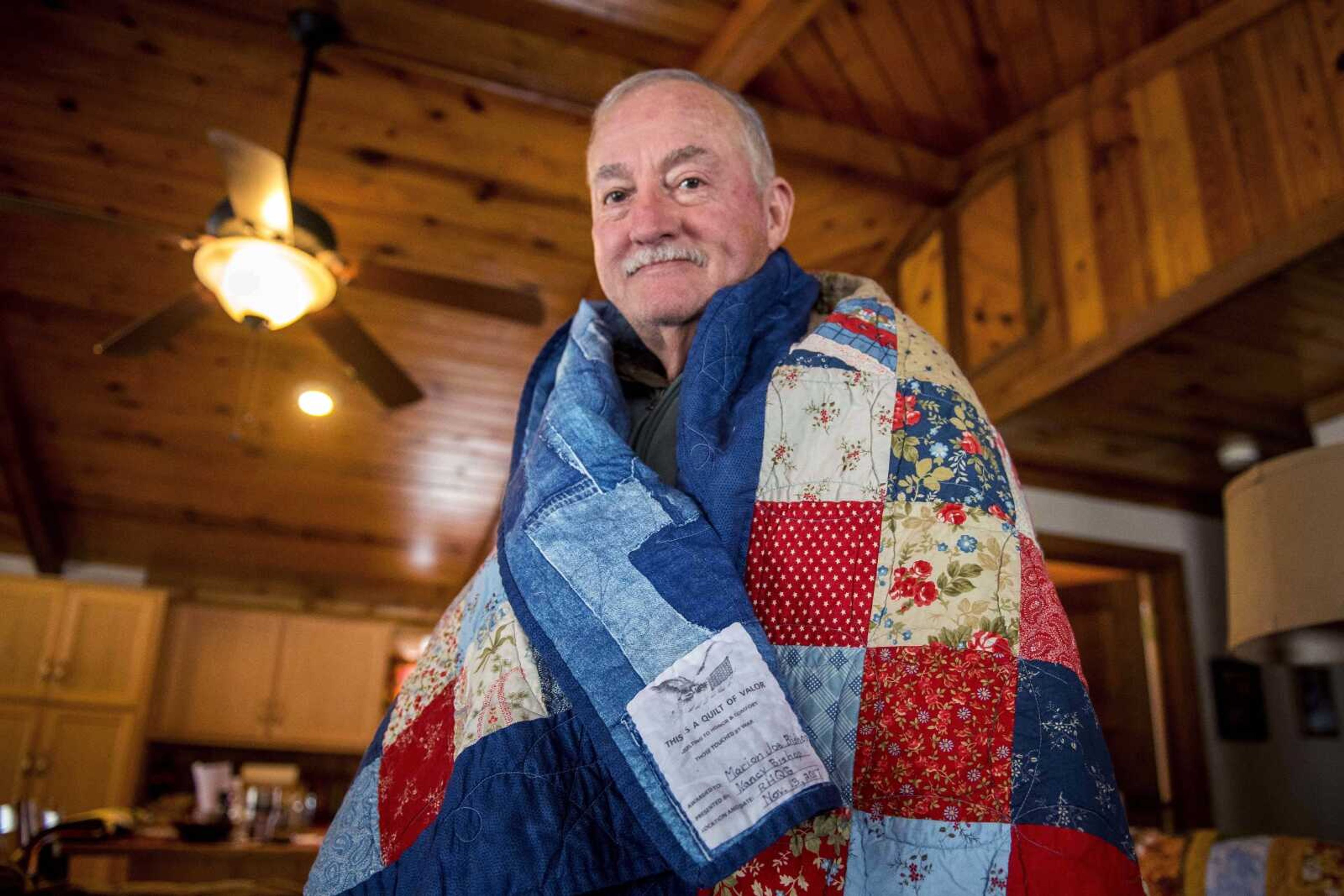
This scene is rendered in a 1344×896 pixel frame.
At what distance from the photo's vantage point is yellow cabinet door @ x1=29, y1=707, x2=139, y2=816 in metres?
5.66

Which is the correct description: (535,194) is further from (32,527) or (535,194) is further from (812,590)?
(32,527)

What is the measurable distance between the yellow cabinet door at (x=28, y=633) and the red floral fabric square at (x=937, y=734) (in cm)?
647

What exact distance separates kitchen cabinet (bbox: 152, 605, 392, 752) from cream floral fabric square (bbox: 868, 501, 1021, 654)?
20.5ft

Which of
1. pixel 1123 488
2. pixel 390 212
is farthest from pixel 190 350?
pixel 1123 488

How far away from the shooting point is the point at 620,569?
708 millimetres

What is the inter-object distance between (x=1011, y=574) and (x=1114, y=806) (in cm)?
17

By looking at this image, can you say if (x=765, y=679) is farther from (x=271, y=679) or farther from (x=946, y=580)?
(x=271, y=679)

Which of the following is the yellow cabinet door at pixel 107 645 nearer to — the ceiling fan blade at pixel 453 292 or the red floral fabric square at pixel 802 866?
the ceiling fan blade at pixel 453 292

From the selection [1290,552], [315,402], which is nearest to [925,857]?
[1290,552]

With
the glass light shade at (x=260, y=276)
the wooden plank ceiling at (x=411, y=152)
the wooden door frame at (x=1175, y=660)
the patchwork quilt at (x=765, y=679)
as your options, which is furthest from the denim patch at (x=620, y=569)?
the wooden door frame at (x=1175, y=660)

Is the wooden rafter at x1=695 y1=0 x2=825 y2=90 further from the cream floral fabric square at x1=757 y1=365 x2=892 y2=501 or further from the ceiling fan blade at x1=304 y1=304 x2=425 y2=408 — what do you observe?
the cream floral fabric square at x1=757 y1=365 x2=892 y2=501

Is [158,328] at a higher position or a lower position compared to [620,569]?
higher

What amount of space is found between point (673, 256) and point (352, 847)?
24.1 inches

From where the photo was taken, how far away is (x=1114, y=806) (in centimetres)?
66
